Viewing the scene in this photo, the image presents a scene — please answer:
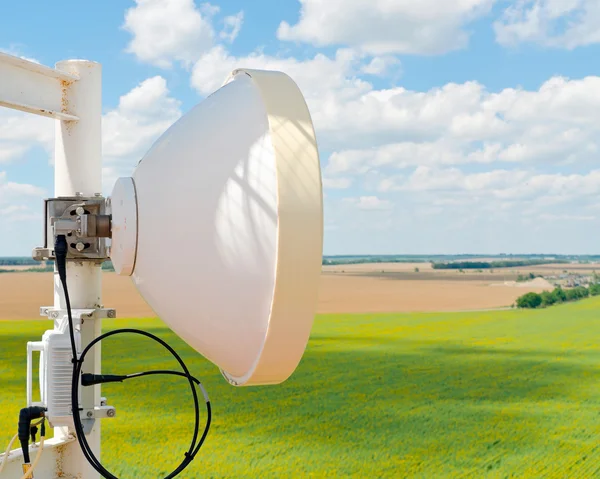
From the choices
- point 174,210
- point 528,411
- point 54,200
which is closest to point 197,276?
point 174,210

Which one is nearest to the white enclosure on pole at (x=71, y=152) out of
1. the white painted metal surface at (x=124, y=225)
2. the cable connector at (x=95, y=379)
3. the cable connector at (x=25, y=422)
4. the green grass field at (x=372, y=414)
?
the cable connector at (x=25, y=422)

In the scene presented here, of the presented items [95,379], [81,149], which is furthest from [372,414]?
[95,379]

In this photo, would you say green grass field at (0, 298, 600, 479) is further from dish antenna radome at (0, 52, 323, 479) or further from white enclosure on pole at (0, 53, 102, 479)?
dish antenna radome at (0, 52, 323, 479)

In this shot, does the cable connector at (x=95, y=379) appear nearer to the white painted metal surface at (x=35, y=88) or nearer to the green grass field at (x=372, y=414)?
the white painted metal surface at (x=35, y=88)

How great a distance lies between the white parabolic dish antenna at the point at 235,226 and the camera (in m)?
1.19

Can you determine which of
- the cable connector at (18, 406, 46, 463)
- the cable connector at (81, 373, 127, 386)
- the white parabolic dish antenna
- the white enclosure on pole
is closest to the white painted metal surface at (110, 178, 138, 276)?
the white parabolic dish antenna

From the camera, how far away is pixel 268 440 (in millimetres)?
4785

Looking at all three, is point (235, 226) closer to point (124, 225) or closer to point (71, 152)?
point (124, 225)

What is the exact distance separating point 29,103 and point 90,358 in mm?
913

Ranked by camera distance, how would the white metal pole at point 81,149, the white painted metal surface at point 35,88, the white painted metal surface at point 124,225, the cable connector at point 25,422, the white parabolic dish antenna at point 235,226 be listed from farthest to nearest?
the white metal pole at point 81,149 < the white painted metal surface at point 35,88 < the cable connector at point 25,422 < the white painted metal surface at point 124,225 < the white parabolic dish antenna at point 235,226

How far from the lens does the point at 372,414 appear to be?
5.63 meters

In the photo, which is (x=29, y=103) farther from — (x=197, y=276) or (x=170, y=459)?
(x=170, y=459)

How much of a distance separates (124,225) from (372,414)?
14.9ft

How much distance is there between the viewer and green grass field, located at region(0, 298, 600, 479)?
439 cm
